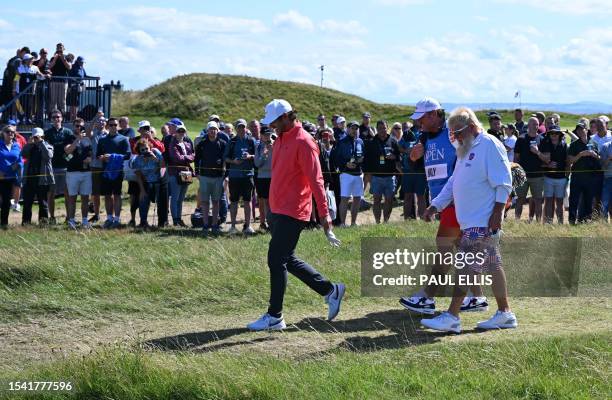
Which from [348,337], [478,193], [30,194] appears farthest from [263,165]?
[478,193]

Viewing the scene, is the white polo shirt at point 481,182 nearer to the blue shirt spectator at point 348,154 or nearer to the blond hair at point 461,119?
the blond hair at point 461,119

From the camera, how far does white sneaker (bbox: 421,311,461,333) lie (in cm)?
914

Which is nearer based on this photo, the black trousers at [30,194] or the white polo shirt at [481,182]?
the white polo shirt at [481,182]

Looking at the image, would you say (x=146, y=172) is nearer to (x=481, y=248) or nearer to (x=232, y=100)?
(x=481, y=248)

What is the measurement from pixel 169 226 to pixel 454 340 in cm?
990

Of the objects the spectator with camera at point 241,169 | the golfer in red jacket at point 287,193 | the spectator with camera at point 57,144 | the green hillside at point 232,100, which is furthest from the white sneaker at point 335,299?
the green hillside at point 232,100

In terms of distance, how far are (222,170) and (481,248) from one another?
9.43 meters

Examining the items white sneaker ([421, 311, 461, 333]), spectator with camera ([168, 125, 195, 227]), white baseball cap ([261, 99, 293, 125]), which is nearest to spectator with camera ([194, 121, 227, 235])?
spectator with camera ([168, 125, 195, 227])

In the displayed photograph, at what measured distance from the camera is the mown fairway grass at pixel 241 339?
7.70 m

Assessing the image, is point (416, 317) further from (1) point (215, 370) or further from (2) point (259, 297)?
(1) point (215, 370)

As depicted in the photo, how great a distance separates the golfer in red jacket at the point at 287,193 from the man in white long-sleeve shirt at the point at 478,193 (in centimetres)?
126

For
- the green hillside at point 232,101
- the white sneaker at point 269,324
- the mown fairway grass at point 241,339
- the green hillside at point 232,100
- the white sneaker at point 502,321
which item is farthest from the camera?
the green hillside at point 232,100

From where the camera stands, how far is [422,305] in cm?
992

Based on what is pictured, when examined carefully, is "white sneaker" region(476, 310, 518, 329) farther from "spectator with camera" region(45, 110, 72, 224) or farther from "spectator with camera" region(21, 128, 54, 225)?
"spectator with camera" region(45, 110, 72, 224)
